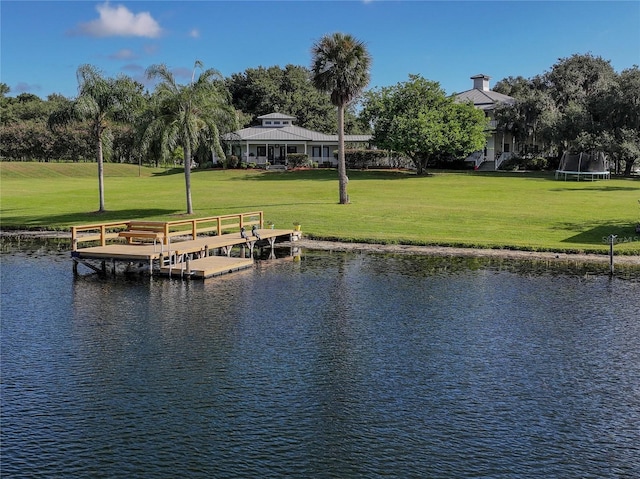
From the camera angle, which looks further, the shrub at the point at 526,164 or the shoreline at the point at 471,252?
the shrub at the point at 526,164

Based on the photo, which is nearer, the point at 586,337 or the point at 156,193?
the point at 586,337

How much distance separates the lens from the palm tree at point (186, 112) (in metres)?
37.8

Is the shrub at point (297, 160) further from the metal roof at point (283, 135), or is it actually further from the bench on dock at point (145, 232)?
the bench on dock at point (145, 232)

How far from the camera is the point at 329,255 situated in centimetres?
3108

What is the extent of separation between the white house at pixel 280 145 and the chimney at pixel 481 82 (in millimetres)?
18050

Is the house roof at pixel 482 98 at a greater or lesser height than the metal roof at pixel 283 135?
greater

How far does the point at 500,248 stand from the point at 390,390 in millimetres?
19821

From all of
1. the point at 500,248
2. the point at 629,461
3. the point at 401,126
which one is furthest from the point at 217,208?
the point at 629,461

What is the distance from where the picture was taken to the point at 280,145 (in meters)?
86.4

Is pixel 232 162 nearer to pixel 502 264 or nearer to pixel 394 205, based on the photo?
pixel 394 205

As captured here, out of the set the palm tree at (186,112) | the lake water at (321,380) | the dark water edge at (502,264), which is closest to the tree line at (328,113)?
the palm tree at (186,112)

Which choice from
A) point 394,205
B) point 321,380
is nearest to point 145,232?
point 321,380

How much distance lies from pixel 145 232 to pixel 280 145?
58.3 meters

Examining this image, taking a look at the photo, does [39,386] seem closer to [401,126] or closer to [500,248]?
[500,248]
